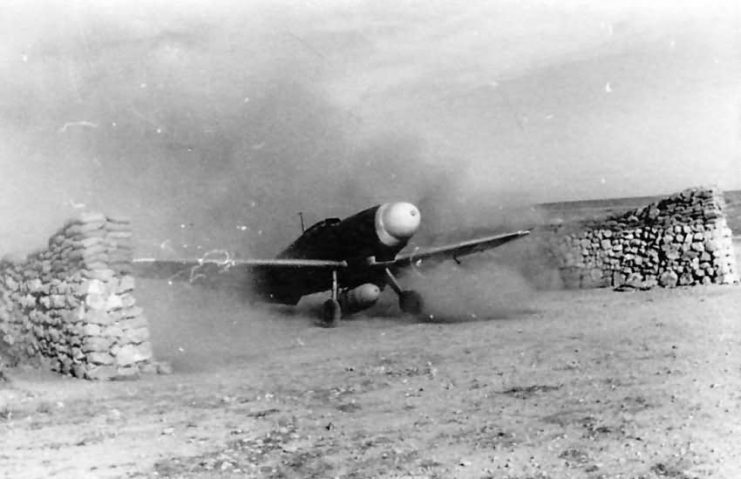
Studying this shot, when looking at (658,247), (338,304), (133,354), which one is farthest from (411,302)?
(658,247)

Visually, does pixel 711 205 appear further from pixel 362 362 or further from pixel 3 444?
pixel 3 444

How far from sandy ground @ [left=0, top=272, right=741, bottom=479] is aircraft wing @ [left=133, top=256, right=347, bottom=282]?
211 centimetres

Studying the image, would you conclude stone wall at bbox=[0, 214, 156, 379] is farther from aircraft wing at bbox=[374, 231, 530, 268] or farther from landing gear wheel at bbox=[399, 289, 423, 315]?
aircraft wing at bbox=[374, 231, 530, 268]

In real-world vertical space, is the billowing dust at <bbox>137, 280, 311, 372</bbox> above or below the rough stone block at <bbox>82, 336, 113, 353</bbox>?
below

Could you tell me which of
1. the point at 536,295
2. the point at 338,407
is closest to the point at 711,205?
the point at 536,295

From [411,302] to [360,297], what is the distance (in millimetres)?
1055

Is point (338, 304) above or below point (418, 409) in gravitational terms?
above

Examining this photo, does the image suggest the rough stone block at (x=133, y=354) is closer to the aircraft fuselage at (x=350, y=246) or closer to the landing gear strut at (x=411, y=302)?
the aircraft fuselage at (x=350, y=246)

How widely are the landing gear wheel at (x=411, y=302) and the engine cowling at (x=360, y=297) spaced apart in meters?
0.55

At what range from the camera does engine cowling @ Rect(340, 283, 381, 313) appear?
13.6m

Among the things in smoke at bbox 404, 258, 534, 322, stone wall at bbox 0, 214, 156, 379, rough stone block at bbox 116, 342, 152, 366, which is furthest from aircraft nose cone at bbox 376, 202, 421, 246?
rough stone block at bbox 116, 342, 152, 366

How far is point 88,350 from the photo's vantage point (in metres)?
7.88

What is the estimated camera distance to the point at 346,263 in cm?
1367

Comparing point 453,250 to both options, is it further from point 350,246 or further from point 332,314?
point 332,314
